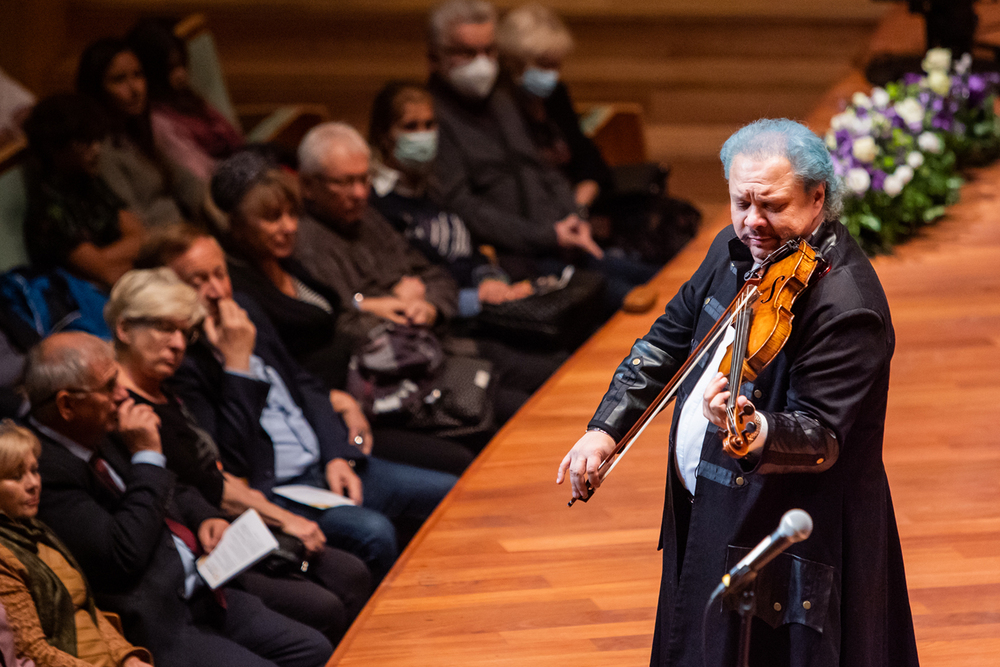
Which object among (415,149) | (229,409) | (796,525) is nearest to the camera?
(796,525)

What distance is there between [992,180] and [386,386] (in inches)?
103

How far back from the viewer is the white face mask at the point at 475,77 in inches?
165

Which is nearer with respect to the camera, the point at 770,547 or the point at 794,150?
the point at 770,547

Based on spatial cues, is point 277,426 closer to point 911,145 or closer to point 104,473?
point 104,473

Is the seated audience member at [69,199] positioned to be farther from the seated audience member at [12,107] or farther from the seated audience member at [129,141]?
the seated audience member at [12,107]

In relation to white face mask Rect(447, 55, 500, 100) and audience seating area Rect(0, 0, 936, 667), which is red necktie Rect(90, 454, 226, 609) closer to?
audience seating area Rect(0, 0, 936, 667)

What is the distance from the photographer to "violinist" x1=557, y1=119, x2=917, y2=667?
4.86 ft

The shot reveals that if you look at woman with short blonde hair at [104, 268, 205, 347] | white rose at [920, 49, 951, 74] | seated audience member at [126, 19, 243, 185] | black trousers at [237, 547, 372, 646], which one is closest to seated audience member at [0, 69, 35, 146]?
seated audience member at [126, 19, 243, 185]

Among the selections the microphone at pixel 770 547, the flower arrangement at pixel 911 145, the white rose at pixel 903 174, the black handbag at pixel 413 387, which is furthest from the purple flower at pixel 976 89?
the microphone at pixel 770 547

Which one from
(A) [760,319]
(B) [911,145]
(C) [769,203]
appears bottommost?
(B) [911,145]

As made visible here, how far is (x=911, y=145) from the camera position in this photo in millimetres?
4062

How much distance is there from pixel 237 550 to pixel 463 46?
7.76 feet

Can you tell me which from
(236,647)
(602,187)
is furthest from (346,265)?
(602,187)

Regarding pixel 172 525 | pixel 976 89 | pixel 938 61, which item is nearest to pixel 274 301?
pixel 172 525
